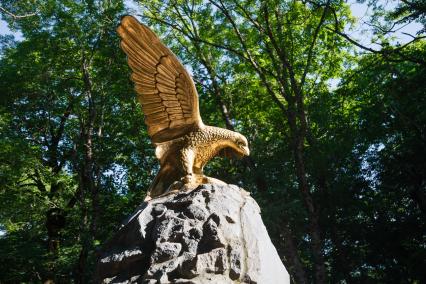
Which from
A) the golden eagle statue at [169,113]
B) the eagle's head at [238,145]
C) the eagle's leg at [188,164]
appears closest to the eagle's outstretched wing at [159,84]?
the golden eagle statue at [169,113]

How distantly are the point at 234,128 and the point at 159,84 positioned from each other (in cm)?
733

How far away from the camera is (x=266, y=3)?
10.3 m

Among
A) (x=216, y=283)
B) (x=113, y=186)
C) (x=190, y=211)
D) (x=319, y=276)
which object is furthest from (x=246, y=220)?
(x=113, y=186)

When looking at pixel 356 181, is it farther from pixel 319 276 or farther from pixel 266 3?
pixel 266 3

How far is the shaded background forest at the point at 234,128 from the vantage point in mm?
10867

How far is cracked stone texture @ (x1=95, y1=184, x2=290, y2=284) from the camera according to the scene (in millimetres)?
3893

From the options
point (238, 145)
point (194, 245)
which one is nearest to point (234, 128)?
point (238, 145)

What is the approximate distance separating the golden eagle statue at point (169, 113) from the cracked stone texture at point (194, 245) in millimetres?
622

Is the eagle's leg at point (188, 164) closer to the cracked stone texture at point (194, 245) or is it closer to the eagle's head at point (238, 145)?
the cracked stone texture at point (194, 245)

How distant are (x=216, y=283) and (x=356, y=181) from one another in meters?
10.2

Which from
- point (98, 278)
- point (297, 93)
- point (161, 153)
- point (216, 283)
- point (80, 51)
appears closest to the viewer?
point (216, 283)

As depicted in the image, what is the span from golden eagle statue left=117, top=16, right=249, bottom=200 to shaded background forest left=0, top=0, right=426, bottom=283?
5.21 metres

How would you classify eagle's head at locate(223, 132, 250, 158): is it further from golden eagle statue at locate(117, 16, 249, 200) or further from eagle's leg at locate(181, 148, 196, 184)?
eagle's leg at locate(181, 148, 196, 184)

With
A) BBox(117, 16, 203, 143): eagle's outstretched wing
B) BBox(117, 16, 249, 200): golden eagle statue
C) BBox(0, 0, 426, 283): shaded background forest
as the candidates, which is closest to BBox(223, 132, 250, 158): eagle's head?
BBox(117, 16, 249, 200): golden eagle statue
